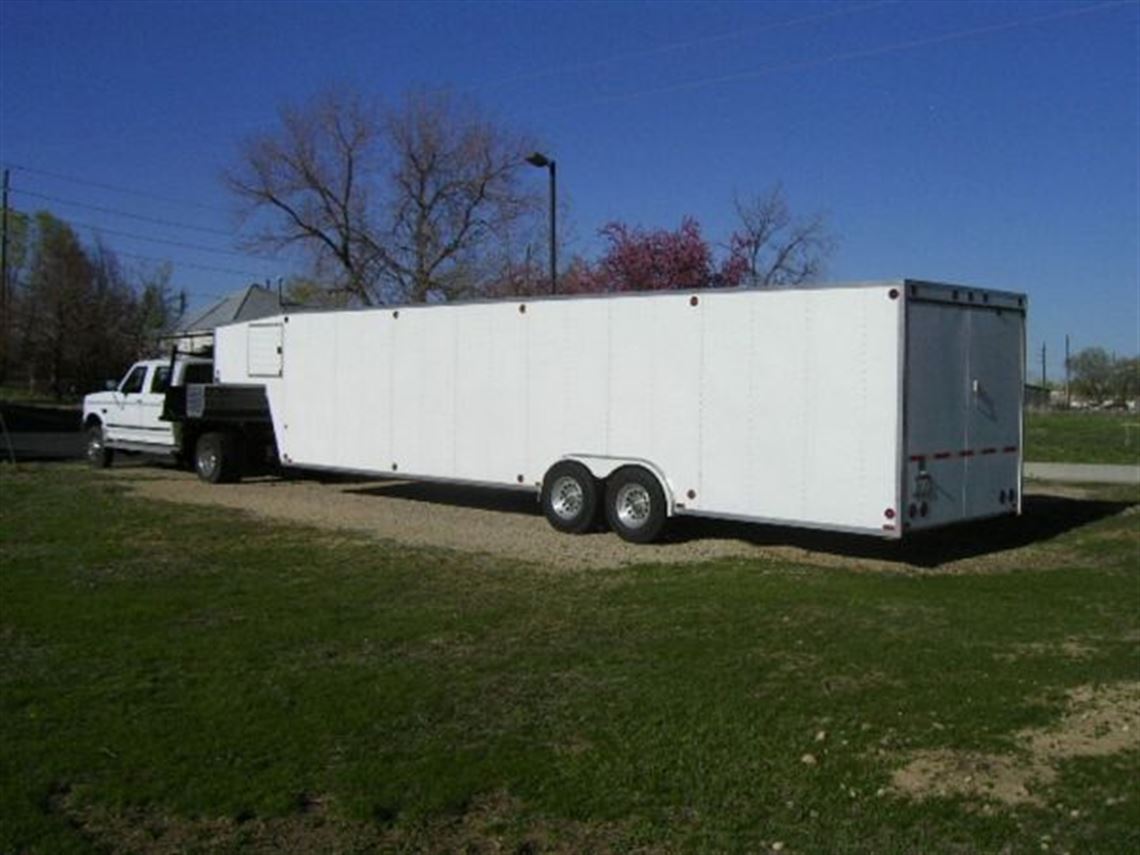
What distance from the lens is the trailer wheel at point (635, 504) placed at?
13.5 meters

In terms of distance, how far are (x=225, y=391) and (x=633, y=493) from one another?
8833 mm

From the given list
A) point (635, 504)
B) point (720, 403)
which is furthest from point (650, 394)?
point (635, 504)

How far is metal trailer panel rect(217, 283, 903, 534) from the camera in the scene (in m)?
12.1

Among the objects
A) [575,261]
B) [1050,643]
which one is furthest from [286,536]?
[575,261]

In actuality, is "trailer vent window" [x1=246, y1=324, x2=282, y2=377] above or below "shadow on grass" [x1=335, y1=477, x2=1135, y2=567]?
Result: above

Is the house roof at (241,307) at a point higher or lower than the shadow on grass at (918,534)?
higher

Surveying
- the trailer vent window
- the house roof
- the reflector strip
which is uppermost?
the house roof

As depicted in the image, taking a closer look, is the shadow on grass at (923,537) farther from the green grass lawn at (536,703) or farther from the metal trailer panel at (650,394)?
the green grass lawn at (536,703)

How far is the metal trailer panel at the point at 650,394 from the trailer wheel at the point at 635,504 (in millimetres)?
167

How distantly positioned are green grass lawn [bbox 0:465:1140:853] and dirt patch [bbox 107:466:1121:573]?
0.83 meters

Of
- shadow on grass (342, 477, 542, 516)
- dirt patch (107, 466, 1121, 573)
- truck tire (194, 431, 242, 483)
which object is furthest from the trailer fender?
truck tire (194, 431, 242, 483)

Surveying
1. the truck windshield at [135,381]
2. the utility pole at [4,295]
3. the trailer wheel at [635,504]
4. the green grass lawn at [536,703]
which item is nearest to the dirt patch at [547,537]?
the trailer wheel at [635,504]

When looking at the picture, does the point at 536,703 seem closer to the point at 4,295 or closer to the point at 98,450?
the point at 98,450

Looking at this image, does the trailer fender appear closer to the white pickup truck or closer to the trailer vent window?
the trailer vent window
